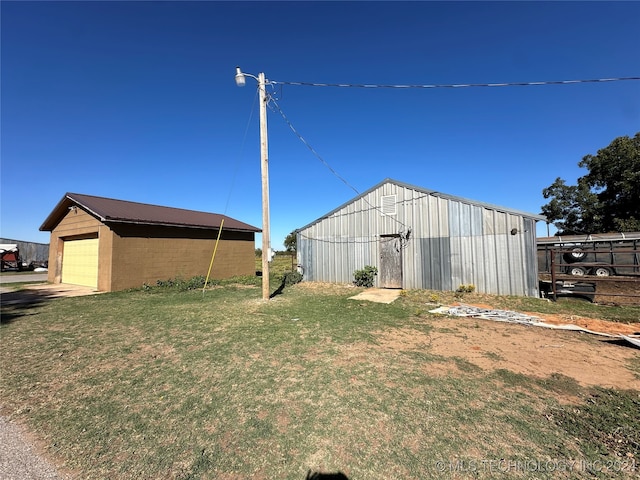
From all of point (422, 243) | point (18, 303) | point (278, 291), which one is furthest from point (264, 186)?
point (18, 303)

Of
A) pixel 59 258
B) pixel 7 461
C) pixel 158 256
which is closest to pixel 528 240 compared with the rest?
pixel 7 461

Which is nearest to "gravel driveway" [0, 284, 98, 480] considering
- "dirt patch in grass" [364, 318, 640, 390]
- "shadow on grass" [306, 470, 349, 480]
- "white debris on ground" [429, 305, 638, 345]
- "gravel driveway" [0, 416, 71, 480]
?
"gravel driveway" [0, 416, 71, 480]

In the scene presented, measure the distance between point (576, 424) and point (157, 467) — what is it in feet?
12.2

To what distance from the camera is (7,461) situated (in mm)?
2232

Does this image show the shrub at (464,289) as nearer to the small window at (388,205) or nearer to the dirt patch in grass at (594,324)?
the dirt patch in grass at (594,324)

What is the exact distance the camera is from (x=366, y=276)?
41.2 ft

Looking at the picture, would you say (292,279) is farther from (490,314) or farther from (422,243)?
(490,314)

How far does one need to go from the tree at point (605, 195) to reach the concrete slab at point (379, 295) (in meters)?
20.7

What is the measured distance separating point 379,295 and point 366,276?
2.09 meters

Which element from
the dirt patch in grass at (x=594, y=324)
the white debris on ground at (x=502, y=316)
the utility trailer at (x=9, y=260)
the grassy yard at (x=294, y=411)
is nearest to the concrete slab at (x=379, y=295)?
the white debris on ground at (x=502, y=316)

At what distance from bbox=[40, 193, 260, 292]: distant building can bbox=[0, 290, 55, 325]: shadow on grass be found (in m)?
1.87

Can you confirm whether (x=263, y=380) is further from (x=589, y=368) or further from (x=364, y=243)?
(x=364, y=243)

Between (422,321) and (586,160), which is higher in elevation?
(586,160)

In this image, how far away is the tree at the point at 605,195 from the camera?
20455mm
